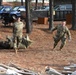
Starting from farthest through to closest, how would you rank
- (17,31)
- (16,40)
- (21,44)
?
1. (21,44)
2. (16,40)
3. (17,31)

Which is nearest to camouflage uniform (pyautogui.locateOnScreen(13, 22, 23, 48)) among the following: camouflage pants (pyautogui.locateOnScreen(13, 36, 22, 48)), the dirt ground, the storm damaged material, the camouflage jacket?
camouflage pants (pyautogui.locateOnScreen(13, 36, 22, 48))

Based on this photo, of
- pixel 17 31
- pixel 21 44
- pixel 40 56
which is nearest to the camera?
pixel 40 56

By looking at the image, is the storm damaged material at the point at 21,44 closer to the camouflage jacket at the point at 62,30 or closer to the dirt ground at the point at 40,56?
the dirt ground at the point at 40,56

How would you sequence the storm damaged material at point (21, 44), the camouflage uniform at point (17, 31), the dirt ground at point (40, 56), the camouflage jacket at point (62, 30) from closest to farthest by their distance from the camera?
the dirt ground at point (40, 56), the camouflage uniform at point (17, 31), the camouflage jacket at point (62, 30), the storm damaged material at point (21, 44)

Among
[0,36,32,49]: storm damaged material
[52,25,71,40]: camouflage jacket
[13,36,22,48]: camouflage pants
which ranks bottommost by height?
[0,36,32,49]: storm damaged material

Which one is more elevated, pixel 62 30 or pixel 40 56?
pixel 62 30

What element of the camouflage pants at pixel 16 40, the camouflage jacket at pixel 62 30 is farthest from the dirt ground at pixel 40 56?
the camouflage jacket at pixel 62 30

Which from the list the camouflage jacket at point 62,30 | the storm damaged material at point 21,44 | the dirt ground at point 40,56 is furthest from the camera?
the storm damaged material at point 21,44

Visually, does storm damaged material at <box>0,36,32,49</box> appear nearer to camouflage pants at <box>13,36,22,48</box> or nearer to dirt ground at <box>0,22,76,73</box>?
dirt ground at <box>0,22,76,73</box>

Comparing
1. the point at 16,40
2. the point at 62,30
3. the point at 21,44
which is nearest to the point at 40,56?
the point at 16,40

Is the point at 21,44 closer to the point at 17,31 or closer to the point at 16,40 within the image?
the point at 16,40

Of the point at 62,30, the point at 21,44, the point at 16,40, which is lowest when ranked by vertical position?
the point at 21,44

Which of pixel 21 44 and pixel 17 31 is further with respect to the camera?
pixel 21 44

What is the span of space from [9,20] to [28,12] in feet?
18.0
